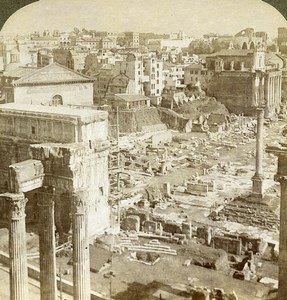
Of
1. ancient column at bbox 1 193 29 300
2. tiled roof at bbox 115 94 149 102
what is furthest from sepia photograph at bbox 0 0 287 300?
tiled roof at bbox 115 94 149 102

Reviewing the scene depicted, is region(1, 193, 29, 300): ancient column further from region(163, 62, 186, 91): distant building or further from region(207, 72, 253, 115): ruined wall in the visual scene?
region(207, 72, 253, 115): ruined wall

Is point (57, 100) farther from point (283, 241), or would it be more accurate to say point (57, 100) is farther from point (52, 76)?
point (283, 241)

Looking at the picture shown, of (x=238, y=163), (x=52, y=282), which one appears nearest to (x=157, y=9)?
(x=52, y=282)

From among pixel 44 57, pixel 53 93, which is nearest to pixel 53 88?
pixel 53 93

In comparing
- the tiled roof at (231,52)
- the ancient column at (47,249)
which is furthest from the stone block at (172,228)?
the ancient column at (47,249)

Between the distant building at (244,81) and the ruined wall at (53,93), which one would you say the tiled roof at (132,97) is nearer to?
the ruined wall at (53,93)

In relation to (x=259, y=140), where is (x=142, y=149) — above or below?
below

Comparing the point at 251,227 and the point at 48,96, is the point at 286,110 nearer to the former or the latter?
the point at 251,227
